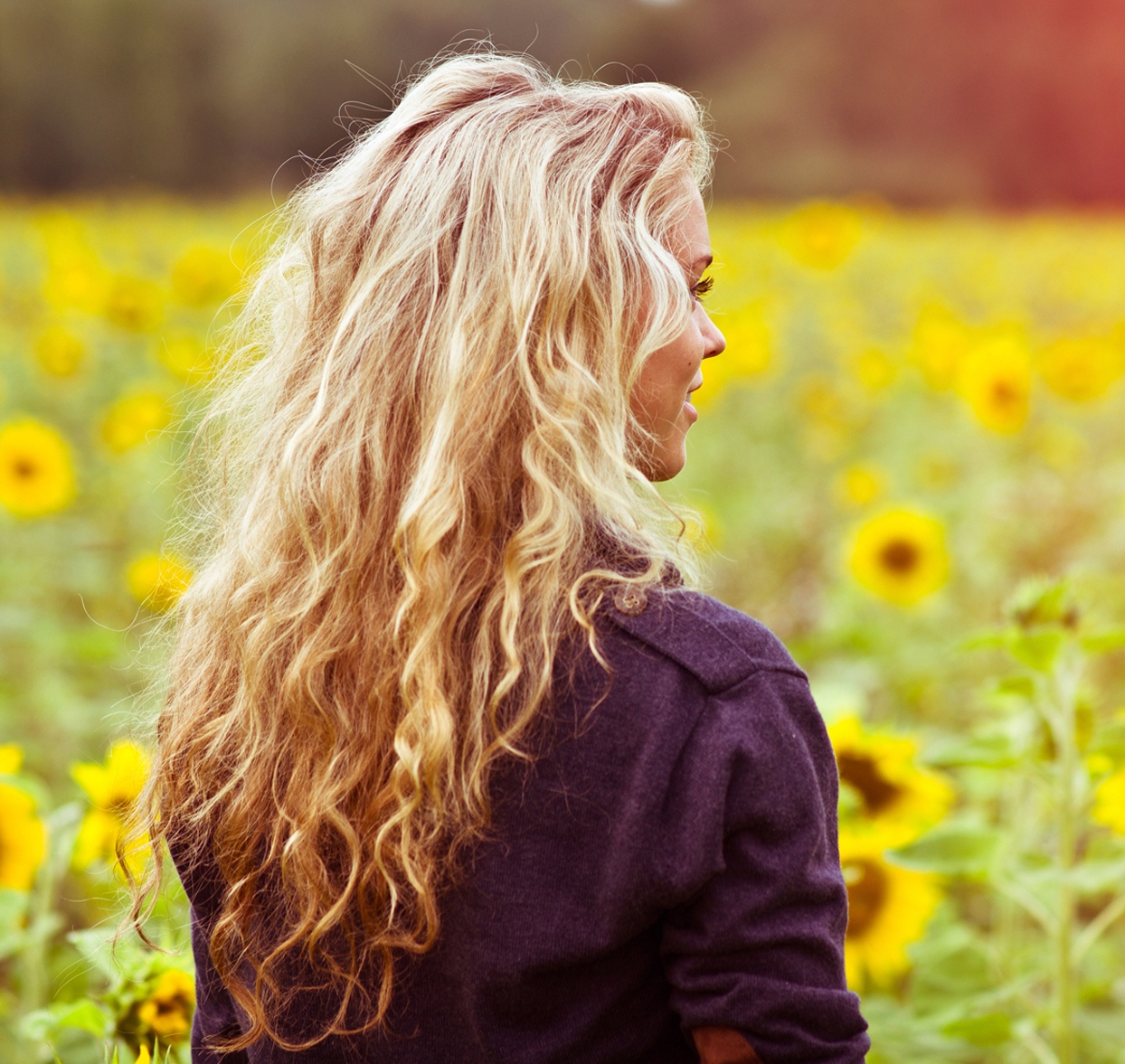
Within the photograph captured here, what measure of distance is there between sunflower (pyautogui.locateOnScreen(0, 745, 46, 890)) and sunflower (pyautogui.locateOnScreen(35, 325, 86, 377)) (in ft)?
9.15

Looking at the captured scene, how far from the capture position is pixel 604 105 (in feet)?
3.40

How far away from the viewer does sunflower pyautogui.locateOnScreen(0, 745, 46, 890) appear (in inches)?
61.6

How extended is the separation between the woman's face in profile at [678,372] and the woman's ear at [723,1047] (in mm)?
441

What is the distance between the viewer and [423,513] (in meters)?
0.92

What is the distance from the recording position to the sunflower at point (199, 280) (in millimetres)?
4574

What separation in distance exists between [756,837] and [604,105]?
607 millimetres

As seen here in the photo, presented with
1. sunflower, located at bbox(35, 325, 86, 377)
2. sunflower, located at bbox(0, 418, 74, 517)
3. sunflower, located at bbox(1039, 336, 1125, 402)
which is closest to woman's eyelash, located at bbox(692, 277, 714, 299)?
sunflower, located at bbox(0, 418, 74, 517)

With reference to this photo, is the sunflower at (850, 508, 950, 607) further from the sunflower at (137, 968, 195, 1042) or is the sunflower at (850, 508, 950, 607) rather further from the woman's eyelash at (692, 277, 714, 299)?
the sunflower at (137, 968, 195, 1042)

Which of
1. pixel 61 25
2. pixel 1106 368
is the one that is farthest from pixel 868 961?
pixel 61 25

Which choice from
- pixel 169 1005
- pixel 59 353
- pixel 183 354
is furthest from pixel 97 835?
pixel 59 353

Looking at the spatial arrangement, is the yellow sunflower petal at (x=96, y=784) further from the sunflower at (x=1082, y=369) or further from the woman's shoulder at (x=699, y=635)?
the sunflower at (x=1082, y=369)

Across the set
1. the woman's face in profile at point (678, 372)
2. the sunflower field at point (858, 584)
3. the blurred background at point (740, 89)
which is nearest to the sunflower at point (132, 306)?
the sunflower field at point (858, 584)

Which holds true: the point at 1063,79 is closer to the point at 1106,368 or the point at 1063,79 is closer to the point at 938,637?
the point at 1106,368

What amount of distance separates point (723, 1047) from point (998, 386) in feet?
9.19
